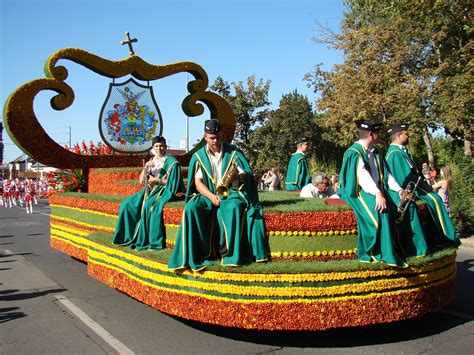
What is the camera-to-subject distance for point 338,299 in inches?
179

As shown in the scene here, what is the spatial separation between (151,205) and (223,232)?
1.68 m

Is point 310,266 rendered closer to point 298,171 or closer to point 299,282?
point 299,282

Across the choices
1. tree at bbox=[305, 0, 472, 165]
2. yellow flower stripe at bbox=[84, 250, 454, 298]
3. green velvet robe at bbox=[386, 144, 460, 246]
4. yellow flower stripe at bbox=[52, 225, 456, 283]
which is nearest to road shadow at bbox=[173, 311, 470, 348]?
yellow flower stripe at bbox=[84, 250, 454, 298]

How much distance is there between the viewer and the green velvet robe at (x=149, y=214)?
6016 millimetres

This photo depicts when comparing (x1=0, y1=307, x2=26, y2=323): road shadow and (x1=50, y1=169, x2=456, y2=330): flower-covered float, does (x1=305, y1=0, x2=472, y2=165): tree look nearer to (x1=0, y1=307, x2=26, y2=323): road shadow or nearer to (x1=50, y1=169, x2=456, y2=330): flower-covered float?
(x1=50, y1=169, x2=456, y2=330): flower-covered float

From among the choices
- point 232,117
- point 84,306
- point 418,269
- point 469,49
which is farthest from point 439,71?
point 84,306

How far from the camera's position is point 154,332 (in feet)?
17.5

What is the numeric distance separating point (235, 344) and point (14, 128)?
6242mm

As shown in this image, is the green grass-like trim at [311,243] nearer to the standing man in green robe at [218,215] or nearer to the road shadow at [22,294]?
the standing man in green robe at [218,215]

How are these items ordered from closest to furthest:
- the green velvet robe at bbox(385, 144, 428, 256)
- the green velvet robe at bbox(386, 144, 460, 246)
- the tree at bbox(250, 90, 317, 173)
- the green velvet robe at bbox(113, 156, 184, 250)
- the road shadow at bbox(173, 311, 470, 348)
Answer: the road shadow at bbox(173, 311, 470, 348)
the green velvet robe at bbox(385, 144, 428, 256)
the green velvet robe at bbox(386, 144, 460, 246)
the green velvet robe at bbox(113, 156, 184, 250)
the tree at bbox(250, 90, 317, 173)

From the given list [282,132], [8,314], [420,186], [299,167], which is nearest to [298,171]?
[299,167]

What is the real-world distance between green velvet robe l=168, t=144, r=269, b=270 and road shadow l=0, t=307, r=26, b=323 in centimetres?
254

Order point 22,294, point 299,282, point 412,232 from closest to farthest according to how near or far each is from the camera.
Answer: point 299,282
point 412,232
point 22,294

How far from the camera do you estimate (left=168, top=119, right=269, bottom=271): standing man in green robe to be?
16.0 feet
